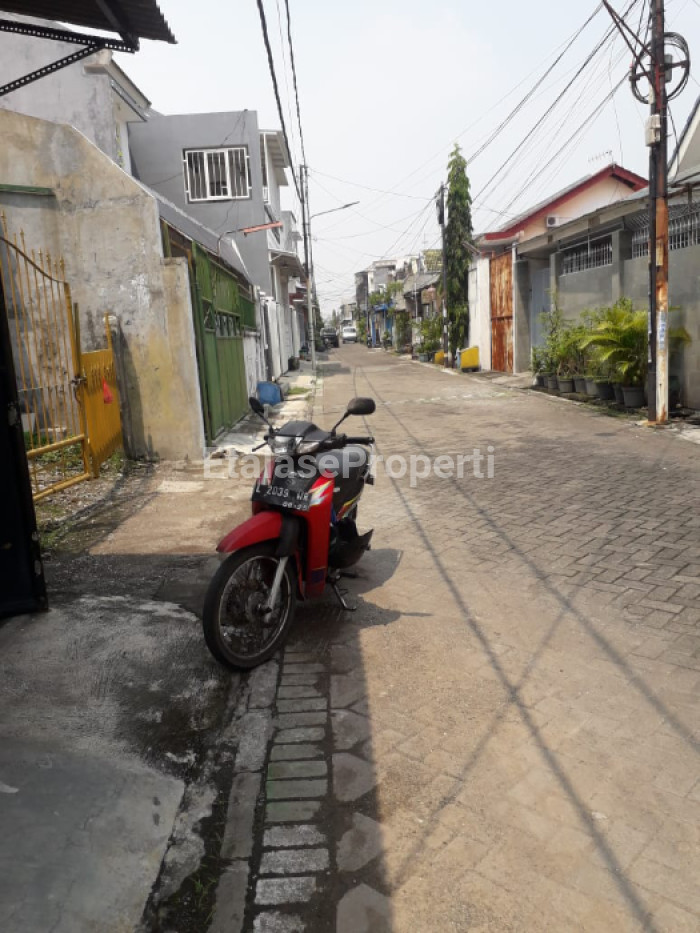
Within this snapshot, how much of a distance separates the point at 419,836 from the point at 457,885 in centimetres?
26

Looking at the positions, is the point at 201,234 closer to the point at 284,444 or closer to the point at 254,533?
the point at 284,444

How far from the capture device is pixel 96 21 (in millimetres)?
4707

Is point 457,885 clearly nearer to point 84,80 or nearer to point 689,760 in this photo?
point 689,760

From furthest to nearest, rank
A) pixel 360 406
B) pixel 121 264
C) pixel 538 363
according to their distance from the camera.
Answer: pixel 538 363 → pixel 121 264 → pixel 360 406

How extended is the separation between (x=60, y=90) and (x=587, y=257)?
12.9m

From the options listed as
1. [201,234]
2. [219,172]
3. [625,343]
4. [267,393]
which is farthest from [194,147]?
[625,343]

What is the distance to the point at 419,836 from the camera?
2.54 m

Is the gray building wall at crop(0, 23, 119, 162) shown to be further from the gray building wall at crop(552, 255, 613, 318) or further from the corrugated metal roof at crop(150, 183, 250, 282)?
the gray building wall at crop(552, 255, 613, 318)

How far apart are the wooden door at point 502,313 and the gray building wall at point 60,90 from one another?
37.8ft

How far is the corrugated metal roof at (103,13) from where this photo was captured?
4434 millimetres

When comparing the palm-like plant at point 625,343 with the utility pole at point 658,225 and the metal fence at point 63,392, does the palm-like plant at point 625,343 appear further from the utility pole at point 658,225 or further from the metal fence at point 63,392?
the metal fence at point 63,392

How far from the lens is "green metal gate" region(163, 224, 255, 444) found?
970cm

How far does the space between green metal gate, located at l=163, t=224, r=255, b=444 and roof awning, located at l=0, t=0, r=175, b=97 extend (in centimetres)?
408

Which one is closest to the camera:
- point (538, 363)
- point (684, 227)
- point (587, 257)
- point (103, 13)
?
point (103, 13)
